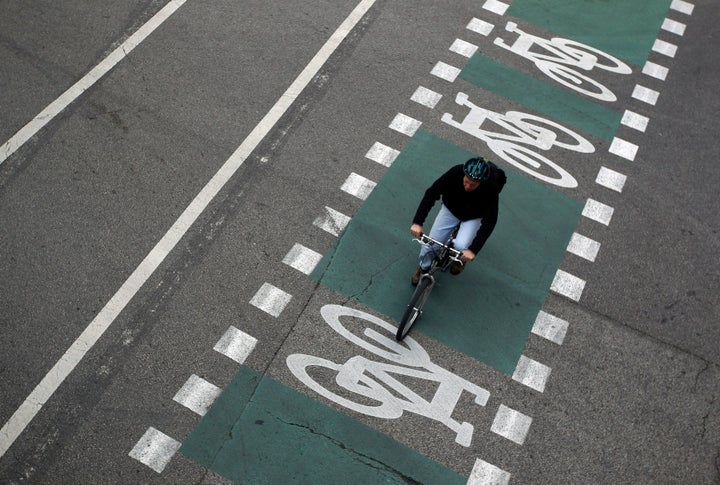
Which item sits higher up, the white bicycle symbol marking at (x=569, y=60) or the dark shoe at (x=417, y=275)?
the white bicycle symbol marking at (x=569, y=60)

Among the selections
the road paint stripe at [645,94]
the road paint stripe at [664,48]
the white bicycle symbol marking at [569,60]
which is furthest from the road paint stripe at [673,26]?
the road paint stripe at [645,94]

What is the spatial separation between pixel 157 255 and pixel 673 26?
955 centimetres

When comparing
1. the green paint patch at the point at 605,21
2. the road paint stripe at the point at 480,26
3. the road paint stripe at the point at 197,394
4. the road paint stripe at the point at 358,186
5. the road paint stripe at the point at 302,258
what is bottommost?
the road paint stripe at the point at 197,394

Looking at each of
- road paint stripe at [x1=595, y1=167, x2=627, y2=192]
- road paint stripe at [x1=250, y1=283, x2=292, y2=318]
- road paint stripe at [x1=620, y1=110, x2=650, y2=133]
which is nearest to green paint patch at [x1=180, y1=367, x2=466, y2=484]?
road paint stripe at [x1=250, y1=283, x2=292, y2=318]

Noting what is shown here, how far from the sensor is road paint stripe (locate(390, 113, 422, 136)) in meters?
10.6

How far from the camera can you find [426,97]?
36.5ft

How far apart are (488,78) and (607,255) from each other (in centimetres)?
353

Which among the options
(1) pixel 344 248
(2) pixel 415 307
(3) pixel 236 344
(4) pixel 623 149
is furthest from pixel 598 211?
(3) pixel 236 344

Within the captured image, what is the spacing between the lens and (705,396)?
8375 mm

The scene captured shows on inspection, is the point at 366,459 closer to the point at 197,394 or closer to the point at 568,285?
the point at 197,394

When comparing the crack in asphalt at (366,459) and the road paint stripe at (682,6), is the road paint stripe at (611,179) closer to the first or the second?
the road paint stripe at (682,6)

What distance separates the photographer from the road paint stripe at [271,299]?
8.52 meters

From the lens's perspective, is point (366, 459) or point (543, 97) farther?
point (543, 97)

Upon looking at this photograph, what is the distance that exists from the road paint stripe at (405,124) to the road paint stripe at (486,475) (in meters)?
4.80
